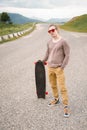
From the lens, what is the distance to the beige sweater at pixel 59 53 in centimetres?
595

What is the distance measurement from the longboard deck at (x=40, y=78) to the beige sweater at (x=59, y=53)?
2.06 ft

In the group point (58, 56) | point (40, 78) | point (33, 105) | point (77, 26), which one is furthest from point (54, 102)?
point (77, 26)

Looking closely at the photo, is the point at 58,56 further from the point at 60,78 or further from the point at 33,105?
the point at 33,105

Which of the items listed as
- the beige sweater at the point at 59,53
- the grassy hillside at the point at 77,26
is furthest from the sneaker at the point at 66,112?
the grassy hillside at the point at 77,26

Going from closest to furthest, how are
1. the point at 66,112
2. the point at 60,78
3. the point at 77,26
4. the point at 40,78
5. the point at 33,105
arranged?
the point at 66,112 < the point at 60,78 < the point at 33,105 < the point at 40,78 < the point at 77,26

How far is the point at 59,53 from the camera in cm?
604

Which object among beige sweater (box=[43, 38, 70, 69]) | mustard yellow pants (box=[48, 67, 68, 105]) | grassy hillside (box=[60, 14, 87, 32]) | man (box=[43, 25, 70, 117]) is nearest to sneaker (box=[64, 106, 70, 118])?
man (box=[43, 25, 70, 117])

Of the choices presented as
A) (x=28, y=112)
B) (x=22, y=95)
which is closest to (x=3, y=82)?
(x=22, y=95)

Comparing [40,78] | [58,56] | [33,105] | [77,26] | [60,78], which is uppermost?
[58,56]

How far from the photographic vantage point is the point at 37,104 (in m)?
6.69

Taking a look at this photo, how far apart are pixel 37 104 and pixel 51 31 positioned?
1763 mm

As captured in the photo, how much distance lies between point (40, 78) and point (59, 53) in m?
1.16

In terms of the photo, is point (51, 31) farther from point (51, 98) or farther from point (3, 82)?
point (3, 82)

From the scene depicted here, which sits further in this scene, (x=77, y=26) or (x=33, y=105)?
(x=77, y=26)
